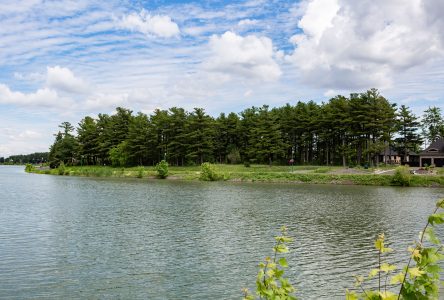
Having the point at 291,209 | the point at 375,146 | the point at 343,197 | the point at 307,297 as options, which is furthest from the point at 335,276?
the point at 375,146

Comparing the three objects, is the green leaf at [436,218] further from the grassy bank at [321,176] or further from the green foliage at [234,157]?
the green foliage at [234,157]

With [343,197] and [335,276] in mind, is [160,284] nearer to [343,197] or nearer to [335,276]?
[335,276]

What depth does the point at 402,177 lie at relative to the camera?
61406 mm

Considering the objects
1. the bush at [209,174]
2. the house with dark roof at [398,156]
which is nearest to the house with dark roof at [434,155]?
the house with dark roof at [398,156]

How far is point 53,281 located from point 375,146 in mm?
72312

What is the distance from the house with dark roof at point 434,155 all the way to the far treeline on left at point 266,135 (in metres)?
6.88

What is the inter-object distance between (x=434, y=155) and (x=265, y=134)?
35.4 m

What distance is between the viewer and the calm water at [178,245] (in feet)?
44.2

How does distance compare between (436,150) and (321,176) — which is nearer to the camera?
(321,176)

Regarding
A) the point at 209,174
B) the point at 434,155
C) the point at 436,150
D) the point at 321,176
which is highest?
the point at 436,150

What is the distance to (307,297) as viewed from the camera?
12641 mm

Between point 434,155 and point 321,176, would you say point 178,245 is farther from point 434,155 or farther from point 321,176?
point 434,155

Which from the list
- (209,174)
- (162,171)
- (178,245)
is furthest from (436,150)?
(178,245)

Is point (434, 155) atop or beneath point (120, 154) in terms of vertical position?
beneath
